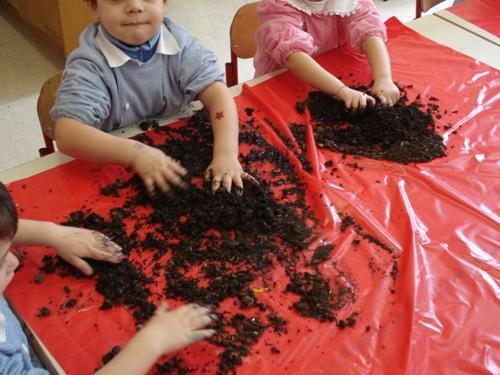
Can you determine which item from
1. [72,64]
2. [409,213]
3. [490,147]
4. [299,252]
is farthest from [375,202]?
[72,64]

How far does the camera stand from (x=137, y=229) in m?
0.98

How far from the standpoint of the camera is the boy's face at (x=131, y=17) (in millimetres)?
1114

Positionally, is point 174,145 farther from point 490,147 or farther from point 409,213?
point 490,147

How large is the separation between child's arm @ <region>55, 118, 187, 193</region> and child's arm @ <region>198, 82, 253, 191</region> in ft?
0.24

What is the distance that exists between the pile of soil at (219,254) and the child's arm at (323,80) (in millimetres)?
284

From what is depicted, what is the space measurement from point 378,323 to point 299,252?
0.19 meters

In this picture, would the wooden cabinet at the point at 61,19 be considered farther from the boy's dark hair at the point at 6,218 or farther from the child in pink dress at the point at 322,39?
the boy's dark hair at the point at 6,218

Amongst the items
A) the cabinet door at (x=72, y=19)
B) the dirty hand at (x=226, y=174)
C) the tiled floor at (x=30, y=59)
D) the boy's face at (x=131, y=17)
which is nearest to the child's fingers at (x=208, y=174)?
the dirty hand at (x=226, y=174)

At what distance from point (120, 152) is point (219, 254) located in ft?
1.03

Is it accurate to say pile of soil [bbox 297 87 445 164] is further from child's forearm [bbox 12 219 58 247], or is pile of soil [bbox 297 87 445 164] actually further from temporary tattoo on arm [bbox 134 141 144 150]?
child's forearm [bbox 12 219 58 247]

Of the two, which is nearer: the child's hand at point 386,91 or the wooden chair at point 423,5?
the child's hand at point 386,91

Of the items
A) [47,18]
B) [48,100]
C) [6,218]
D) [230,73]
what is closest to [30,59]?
[47,18]

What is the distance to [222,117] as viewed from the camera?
3.87 feet

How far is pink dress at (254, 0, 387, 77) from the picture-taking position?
143cm
